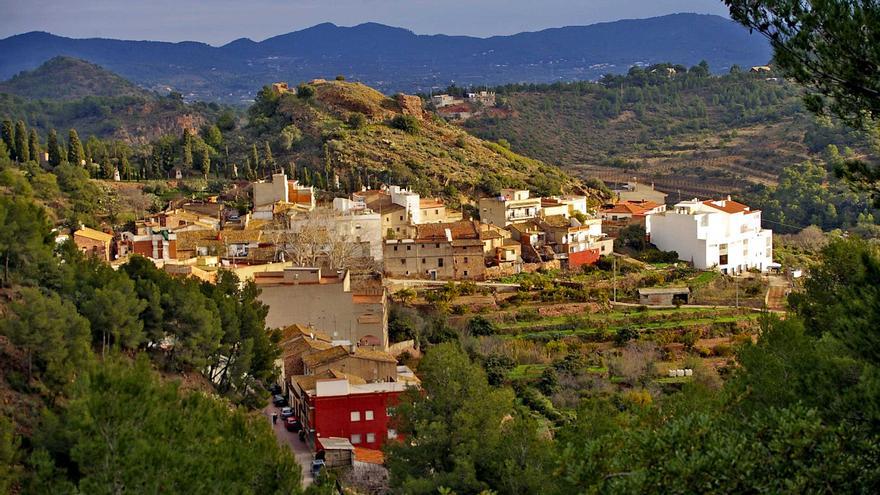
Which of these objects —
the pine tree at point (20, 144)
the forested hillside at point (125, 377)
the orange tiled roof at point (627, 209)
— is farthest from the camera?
the orange tiled roof at point (627, 209)

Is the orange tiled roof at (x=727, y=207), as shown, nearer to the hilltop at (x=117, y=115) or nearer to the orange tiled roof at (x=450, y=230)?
the orange tiled roof at (x=450, y=230)

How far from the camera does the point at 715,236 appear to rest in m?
37.2

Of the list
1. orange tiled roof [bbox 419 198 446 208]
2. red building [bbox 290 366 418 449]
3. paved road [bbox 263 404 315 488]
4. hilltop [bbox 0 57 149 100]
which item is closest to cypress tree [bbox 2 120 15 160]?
orange tiled roof [bbox 419 198 446 208]

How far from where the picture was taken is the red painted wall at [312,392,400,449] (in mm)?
20406

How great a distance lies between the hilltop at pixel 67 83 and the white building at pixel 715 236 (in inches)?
4656

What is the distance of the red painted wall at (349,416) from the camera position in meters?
20.4

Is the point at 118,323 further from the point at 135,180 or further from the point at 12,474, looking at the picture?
the point at 135,180

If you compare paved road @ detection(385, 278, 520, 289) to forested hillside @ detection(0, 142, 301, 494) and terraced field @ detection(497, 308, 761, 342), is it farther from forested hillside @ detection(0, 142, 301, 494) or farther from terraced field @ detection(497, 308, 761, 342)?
forested hillside @ detection(0, 142, 301, 494)

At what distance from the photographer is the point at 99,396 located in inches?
442

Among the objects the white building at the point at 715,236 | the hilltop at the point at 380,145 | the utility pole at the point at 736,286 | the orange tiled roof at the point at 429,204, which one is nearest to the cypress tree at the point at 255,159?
the hilltop at the point at 380,145

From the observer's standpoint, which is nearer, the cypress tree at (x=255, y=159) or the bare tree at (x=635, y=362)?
the bare tree at (x=635, y=362)

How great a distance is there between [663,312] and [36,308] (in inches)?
795

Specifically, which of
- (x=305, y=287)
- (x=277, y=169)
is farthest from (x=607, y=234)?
(x=305, y=287)

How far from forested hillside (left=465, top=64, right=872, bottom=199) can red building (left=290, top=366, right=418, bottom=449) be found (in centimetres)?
4233
